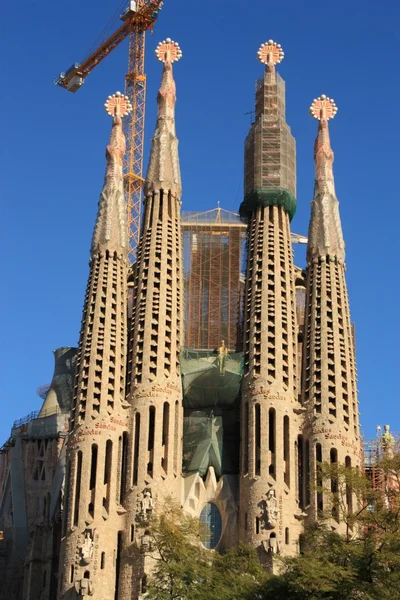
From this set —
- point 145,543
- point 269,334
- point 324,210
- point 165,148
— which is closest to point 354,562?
point 145,543

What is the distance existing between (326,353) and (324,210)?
Result: 7.97 metres

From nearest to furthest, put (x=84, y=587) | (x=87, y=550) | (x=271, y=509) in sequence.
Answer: (x=84, y=587), (x=87, y=550), (x=271, y=509)

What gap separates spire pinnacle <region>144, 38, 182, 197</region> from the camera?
65438 mm

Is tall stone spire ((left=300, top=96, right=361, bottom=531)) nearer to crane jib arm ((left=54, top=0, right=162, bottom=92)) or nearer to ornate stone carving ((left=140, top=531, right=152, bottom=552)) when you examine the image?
ornate stone carving ((left=140, top=531, right=152, bottom=552))

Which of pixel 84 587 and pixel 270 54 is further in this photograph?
pixel 270 54

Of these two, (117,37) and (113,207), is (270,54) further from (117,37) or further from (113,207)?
(117,37)

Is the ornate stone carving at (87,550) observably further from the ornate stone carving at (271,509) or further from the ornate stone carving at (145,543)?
the ornate stone carving at (271,509)

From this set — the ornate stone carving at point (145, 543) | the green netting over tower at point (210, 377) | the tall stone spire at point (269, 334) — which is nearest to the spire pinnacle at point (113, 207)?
the tall stone spire at point (269, 334)

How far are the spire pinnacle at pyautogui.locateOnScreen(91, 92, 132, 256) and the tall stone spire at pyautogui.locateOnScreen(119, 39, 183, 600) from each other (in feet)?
3.85

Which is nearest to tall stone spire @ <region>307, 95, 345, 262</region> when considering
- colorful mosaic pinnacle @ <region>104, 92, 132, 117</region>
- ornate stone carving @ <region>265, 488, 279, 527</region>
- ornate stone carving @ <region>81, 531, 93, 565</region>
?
colorful mosaic pinnacle @ <region>104, 92, 132, 117</region>

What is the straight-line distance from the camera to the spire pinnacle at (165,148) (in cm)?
6544

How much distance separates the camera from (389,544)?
43.2 metres

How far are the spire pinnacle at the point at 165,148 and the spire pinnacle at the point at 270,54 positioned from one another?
4.90 meters

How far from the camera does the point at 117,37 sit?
3516 inches
